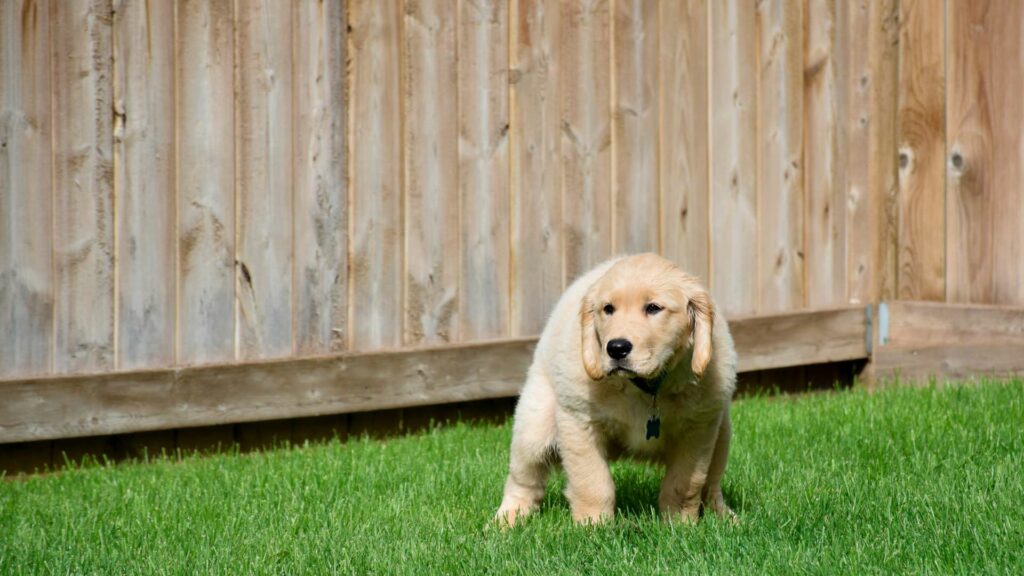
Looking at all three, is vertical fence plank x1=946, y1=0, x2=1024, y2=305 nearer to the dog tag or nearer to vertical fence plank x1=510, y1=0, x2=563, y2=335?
vertical fence plank x1=510, y1=0, x2=563, y2=335

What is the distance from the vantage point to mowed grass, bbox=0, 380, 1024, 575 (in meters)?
4.11

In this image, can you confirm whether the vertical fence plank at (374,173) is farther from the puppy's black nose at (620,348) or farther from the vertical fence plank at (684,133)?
the puppy's black nose at (620,348)

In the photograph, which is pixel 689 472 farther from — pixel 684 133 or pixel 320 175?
pixel 684 133

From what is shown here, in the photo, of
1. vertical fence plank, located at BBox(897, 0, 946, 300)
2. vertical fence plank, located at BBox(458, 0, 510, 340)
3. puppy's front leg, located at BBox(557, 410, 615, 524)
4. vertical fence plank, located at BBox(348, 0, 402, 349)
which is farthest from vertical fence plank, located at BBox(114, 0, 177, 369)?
vertical fence plank, located at BBox(897, 0, 946, 300)

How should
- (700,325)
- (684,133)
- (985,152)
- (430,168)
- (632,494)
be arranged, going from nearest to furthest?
(700,325) < (632,494) < (430,168) < (684,133) < (985,152)

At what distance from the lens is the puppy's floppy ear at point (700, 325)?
4.41m

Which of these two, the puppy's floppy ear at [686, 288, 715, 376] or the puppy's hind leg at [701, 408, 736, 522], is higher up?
the puppy's floppy ear at [686, 288, 715, 376]

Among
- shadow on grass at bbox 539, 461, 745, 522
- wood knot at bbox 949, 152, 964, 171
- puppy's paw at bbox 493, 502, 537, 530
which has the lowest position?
shadow on grass at bbox 539, 461, 745, 522

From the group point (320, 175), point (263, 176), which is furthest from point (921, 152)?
point (263, 176)

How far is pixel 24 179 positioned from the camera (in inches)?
226

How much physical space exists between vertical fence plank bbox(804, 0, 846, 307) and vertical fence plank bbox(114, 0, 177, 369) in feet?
12.2

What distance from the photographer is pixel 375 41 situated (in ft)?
21.4

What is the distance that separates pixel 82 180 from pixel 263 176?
829 mm

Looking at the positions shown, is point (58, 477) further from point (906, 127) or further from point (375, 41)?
point (906, 127)
